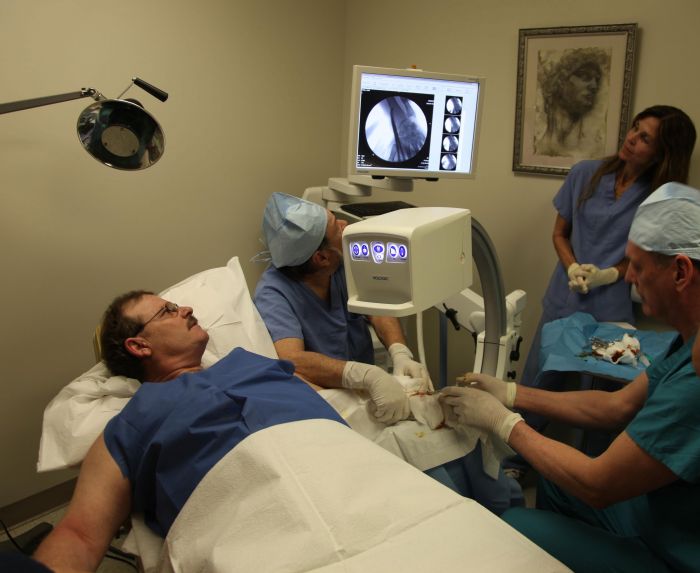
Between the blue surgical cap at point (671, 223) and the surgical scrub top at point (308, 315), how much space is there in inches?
39.0

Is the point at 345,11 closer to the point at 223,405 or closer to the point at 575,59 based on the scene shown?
the point at 575,59

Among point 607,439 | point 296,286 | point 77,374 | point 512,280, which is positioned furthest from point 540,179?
point 77,374

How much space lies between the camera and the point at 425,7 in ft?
8.97

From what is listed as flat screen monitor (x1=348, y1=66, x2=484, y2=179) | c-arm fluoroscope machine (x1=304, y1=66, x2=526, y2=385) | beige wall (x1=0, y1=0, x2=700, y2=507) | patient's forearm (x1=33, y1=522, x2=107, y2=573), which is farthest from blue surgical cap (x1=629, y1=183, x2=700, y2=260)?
beige wall (x1=0, y1=0, x2=700, y2=507)

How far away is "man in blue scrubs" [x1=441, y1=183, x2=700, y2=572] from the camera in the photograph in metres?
1.04

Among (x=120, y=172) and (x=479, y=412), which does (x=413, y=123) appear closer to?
(x=479, y=412)

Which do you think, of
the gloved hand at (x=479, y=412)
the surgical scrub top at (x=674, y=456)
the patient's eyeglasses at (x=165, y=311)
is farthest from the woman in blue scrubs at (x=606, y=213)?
the patient's eyeglasses at (x=165, y=311)

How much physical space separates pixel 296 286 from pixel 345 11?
175 cm

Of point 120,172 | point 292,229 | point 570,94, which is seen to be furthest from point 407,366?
point 570,94

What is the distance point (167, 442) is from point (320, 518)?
39 cm

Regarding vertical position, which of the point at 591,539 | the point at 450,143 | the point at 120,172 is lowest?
the point at 591,539

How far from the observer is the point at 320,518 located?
0.98 metres

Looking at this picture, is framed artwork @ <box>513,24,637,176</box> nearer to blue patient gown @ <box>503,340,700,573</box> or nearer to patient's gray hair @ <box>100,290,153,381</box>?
blue patient gown @ <box>503,340,700,573</box>

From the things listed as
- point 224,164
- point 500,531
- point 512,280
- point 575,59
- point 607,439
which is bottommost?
point 607,439
